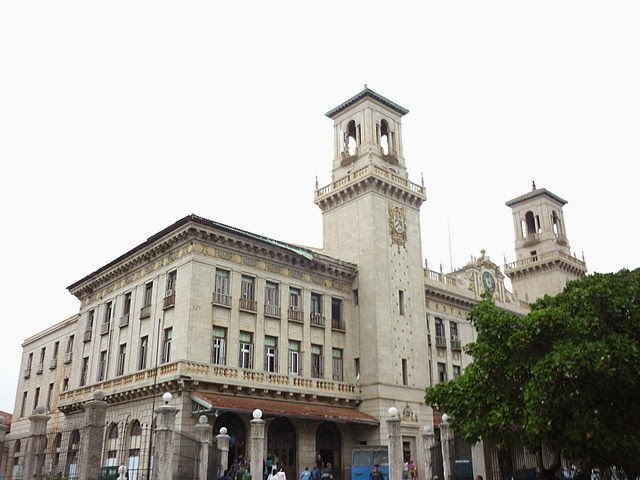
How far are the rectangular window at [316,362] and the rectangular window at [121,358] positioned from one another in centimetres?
1066

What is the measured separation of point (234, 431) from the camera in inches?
1239

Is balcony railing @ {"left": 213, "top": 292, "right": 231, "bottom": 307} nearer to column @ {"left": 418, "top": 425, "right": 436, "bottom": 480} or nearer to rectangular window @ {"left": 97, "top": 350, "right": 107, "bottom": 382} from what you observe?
rectangular window @ {"left": 97, "top": 350, "right": 107, "bottom": 382}

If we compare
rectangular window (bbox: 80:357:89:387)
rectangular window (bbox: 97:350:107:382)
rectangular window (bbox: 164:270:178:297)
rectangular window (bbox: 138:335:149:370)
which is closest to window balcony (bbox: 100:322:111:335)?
rectangular window (bbox: 97:350:107:382)

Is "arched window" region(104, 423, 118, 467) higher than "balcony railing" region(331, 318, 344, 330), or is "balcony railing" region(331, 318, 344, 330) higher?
"balcony railing" region(331, 318, 344, 330)

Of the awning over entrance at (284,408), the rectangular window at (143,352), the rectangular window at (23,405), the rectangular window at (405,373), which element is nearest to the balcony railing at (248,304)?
the awning over entrance at (284,408)

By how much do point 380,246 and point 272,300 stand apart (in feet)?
27.1

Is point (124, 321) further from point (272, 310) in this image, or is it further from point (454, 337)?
point (454, 337)

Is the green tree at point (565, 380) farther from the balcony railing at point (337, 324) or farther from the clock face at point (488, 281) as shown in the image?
the clock face at point (488, 281)

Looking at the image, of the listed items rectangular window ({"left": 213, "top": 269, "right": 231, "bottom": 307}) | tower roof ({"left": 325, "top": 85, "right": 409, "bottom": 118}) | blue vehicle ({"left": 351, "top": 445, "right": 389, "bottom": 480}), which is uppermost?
tower roof ({"left": 325, "top": 85, "right": 409, "bottom": 118})

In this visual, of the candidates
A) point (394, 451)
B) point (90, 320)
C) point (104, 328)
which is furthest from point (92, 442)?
point (90, 320)

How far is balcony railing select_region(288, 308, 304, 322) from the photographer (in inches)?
1415

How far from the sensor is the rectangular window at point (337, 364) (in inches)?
1479

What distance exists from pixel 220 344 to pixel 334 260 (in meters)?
9.93

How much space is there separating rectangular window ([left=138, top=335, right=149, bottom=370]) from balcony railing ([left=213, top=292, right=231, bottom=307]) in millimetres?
4863
